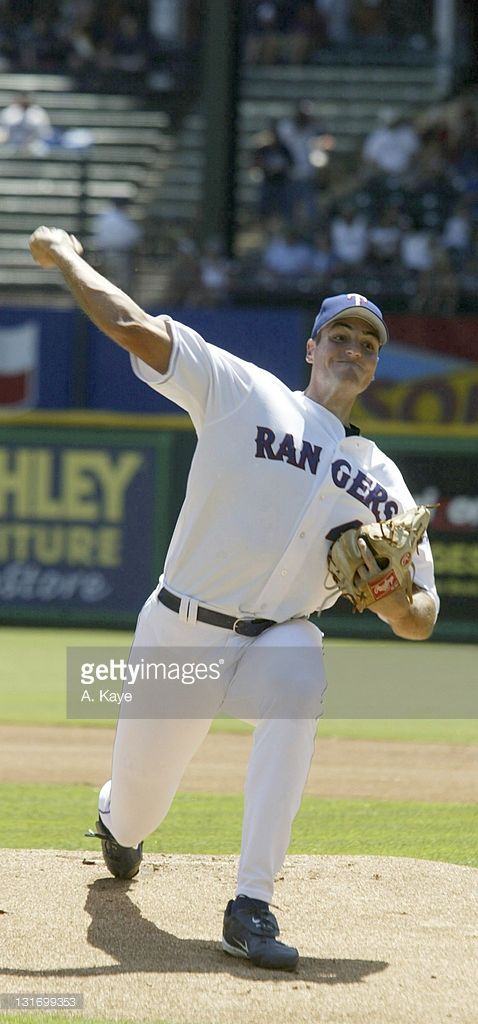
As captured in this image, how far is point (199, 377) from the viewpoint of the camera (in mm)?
3918

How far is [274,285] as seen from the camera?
15.9 m

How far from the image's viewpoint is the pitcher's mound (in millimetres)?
3430

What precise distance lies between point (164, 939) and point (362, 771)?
327 centimetres

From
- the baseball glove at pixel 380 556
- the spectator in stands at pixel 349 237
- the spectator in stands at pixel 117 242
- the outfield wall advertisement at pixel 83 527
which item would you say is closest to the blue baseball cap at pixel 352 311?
the baseball glove at pixel 380 556

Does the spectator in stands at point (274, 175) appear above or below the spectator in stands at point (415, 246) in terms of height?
above

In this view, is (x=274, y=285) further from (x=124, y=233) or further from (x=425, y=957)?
(x=425, y=957)

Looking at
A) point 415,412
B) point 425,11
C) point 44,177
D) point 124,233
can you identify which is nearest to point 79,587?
point 415,412

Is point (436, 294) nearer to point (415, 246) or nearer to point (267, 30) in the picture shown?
point (415, 246)

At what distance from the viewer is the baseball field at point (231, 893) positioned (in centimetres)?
347

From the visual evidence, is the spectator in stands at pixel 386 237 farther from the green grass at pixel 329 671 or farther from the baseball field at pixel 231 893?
the baseball field at pixel 231 893

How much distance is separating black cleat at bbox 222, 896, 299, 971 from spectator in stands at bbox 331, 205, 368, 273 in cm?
1298

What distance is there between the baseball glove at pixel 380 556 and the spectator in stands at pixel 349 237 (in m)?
12.5

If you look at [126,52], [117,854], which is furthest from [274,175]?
[117,854]

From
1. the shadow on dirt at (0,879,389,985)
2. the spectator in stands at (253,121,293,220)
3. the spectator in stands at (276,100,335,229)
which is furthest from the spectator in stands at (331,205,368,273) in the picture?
the shadow on dirt at (0,879,389,985)
